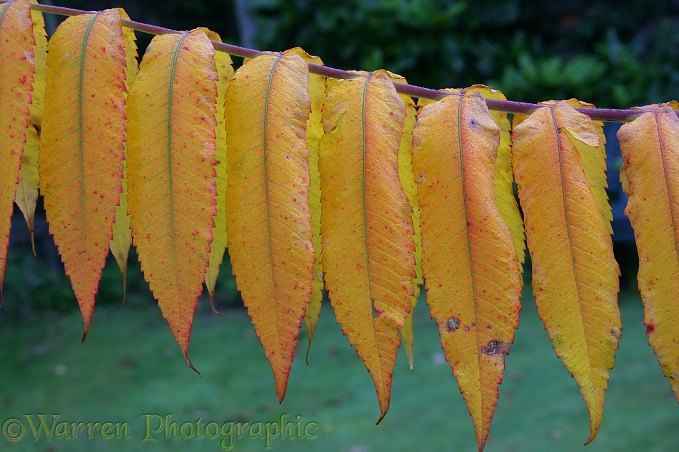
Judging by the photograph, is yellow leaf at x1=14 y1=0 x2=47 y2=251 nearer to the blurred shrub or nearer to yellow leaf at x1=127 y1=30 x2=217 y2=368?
yellow leaf at x1=127 y1=30 x2=217 y2=368

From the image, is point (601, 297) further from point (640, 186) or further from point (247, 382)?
point (247, 382)

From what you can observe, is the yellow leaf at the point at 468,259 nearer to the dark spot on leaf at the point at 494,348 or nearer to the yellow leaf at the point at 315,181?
the dark spot on leaf at the point at 494,348

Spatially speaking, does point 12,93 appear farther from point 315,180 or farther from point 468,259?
point 468,259

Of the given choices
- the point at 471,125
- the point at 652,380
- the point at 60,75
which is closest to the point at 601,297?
the point at 471,125

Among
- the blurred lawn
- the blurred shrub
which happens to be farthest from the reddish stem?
the blurred shrub

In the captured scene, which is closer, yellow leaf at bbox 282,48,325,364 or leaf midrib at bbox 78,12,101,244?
leaf midrib at bbox 78,12,101,244

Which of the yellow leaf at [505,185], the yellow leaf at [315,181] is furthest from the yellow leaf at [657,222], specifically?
the yellow leaf at [315,181]

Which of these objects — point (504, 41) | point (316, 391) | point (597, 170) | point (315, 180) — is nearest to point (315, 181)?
point (315, 180)
